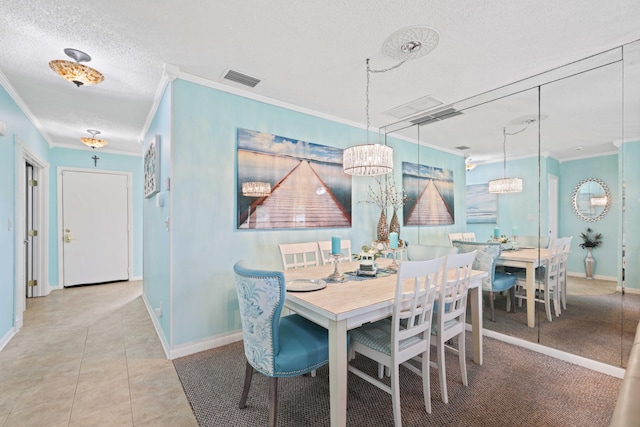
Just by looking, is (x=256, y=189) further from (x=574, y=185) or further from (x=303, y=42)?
(x=574, y=185)

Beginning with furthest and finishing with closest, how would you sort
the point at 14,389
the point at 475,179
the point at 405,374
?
the point at 475,179 → the point at 405,374 → the point at 14,389

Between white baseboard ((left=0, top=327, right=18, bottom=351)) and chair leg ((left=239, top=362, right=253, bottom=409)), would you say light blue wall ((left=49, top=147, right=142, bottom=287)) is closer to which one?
white baseboard ((left=0, top=327, right=18, bottom=351))

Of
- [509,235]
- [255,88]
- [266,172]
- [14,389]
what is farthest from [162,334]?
[509,235]

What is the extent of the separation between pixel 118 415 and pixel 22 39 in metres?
2.73

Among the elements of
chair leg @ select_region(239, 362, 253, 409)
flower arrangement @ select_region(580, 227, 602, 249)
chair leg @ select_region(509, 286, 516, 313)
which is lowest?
chair leg @ select_region(239, 362, 253, 409)

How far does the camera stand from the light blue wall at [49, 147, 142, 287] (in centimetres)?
478

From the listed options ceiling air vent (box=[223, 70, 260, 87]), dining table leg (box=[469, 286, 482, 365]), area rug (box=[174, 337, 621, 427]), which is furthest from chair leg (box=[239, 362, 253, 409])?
ceiling air vent (box=[223, 70, 260, 87])

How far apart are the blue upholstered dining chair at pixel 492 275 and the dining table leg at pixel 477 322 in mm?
560

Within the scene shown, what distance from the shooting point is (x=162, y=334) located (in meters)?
2.75

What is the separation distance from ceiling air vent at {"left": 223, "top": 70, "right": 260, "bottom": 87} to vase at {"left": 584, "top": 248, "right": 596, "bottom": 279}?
11.2 ft

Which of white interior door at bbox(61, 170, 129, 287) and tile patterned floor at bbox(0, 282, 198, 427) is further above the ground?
white interior door at bbox(61, 170, 129, 287)

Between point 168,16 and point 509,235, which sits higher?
point 168,16

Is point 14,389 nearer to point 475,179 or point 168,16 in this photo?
point 168,16

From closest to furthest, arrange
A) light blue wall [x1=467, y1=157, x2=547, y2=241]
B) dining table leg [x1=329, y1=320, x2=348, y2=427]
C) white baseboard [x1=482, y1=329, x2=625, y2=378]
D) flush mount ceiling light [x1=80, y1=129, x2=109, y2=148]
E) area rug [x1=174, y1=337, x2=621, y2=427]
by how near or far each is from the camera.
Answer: dining table leg [x1=329, y1=320, x2=348, y2=427] < area rug [x1=174, y1=337, x2=621, y2=427] < white baseboard [x1=482, y1=329, x2=625, y2=378] < light blue wall [x1=467, y1=157, x2=547, y2=241] < flush mount ceiling light [x1=80, y1=129, x2=109, y2=148]
